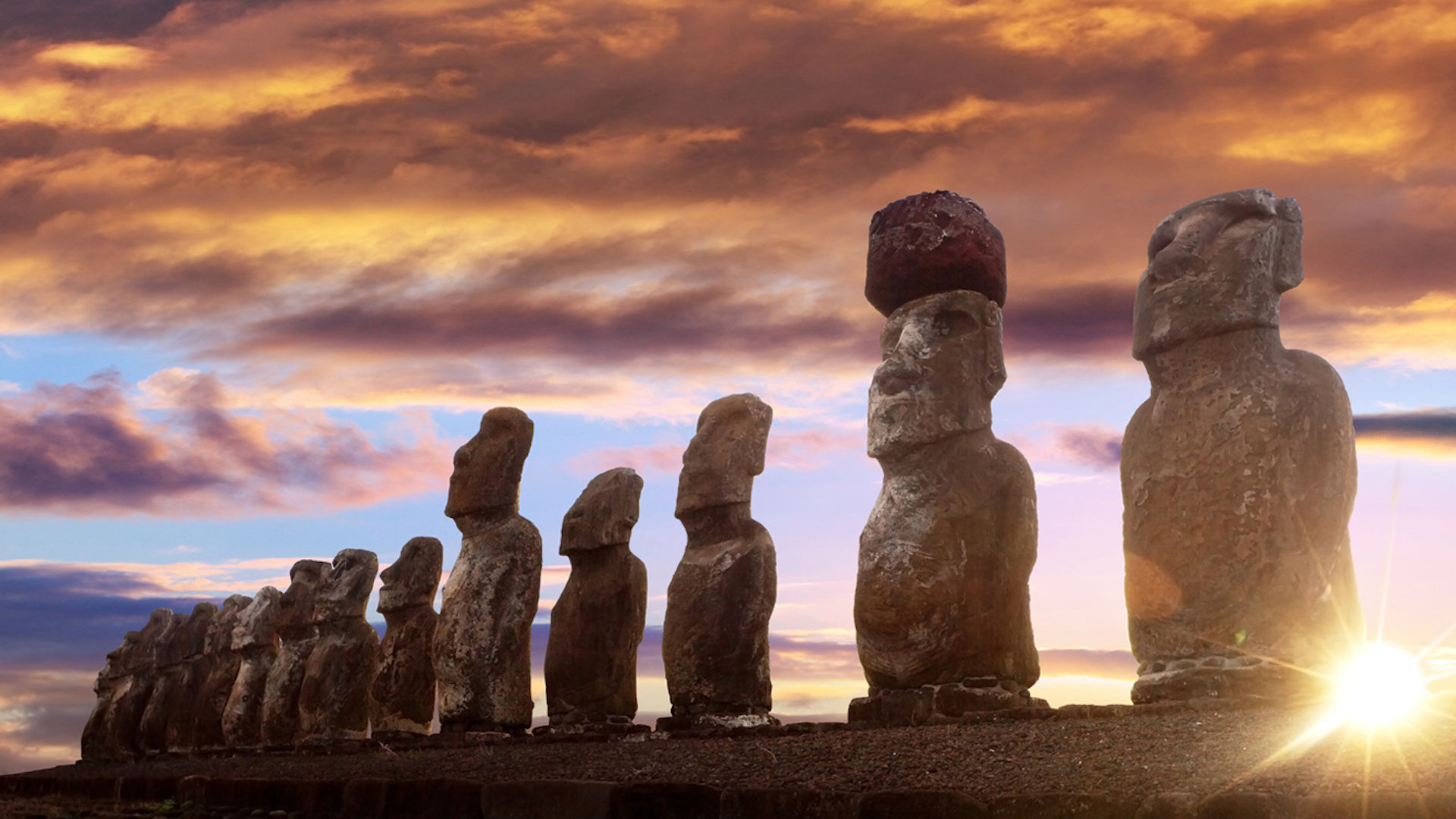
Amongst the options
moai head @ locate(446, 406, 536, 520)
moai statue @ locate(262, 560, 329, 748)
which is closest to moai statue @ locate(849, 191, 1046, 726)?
moai head @ locate(446, 406, 536, 520)

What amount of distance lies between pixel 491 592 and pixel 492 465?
148 centimetres

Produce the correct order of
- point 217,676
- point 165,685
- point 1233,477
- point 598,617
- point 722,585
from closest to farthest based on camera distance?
1. point 1233,477
2. point 722,585
3. point 598,617
4. point 217,676
5. point 165,685

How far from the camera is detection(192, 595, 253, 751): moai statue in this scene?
21.6m

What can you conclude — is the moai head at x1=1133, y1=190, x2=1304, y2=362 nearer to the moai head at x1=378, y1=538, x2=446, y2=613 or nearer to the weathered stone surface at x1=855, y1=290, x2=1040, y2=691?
the weathered stone surface at x1=855, y1=290, x2=1040, y2=691

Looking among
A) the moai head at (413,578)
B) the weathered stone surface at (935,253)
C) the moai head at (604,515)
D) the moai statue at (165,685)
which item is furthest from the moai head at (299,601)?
the weathered stone surface at (935,253)

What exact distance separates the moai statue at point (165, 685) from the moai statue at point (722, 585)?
12.8 meters

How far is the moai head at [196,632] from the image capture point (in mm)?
23141

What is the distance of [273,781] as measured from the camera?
1181 cm

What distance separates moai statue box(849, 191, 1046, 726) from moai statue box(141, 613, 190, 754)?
15710mm

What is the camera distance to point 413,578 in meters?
16.7

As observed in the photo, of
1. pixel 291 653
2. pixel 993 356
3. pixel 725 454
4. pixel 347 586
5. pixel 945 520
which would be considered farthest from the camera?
pixel 291 653

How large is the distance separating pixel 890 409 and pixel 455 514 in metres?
6.83

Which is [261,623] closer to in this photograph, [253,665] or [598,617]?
[253,665]

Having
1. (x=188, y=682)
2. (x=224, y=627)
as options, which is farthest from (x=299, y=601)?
(x=188, y=682)
